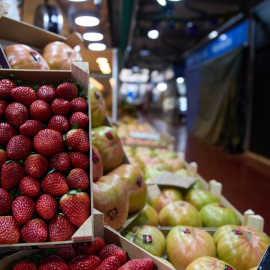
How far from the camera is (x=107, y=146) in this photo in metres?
1.72

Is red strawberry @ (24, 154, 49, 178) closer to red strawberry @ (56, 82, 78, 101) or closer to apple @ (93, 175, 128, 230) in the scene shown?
red strawberry @ (56, 82, 78, 101)

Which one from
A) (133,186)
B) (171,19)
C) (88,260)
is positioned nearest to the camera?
(88,260)

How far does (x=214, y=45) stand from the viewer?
372 inches

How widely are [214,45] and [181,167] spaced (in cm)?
755

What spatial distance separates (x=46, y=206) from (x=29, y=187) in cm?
9

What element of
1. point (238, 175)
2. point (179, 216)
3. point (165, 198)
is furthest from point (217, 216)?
point (238, 175)

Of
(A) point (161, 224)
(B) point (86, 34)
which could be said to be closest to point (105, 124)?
(A) point (161, 224)

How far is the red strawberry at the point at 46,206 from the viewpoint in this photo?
880 mm

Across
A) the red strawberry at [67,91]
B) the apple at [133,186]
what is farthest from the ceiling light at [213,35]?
the red strawberry at [67,91]

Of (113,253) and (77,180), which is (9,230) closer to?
(77,180)

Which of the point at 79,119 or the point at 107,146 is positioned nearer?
the point at 79,119

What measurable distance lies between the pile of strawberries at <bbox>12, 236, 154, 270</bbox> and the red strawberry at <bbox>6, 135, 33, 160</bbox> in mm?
362

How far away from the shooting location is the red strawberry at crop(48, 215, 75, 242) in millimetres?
859

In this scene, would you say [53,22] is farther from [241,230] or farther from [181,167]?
[241,230]
